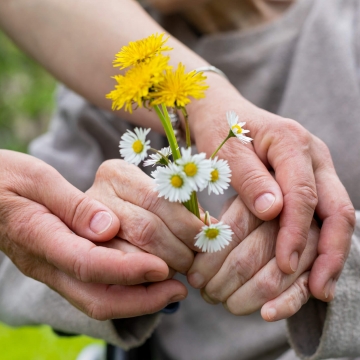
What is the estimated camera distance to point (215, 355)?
0.98 m

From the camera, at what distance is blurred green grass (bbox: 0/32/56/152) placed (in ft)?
10.6

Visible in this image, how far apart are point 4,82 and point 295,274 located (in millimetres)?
3181

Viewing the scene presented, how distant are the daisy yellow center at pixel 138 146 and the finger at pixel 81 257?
122mm

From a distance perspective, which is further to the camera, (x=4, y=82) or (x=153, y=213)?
(x=4, y=82)

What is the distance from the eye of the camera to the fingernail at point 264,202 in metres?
0.58

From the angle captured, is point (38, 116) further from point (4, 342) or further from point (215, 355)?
point (215, 355)

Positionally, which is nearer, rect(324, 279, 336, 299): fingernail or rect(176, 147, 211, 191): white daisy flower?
rect(176, 147, 211, 191): white daisy flower

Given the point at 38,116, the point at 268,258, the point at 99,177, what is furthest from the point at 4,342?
the point at 38,116

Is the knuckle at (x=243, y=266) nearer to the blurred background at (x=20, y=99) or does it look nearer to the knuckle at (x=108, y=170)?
the knuckle at (x=108, y=170)

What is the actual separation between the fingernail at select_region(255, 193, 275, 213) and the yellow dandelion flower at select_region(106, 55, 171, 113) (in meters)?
0.20

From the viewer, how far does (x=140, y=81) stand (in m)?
0.49

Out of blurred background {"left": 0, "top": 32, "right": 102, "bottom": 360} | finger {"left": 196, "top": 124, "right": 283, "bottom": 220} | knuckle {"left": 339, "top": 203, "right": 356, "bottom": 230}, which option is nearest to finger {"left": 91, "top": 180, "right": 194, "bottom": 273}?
finger {"left": 196, "top": 124, "right": 283, "bottom": 220}

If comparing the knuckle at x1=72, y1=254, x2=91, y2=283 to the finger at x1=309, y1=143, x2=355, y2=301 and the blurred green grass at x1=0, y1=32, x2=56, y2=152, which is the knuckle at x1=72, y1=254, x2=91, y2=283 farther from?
the blurred green grass at x1=0, y1=32, x2=56, y2=152

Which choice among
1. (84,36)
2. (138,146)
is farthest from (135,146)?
(84,36)
